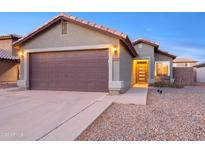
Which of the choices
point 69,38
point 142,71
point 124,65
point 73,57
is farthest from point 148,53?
point 69,38

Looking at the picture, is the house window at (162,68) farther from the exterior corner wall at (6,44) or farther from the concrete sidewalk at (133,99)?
the exterior corner wall at (6,44)

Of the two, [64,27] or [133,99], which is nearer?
[133,99]

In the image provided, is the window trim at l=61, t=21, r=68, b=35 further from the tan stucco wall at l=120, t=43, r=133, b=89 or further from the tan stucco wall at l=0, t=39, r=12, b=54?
the tan stucco wall at l=0, t=39, r=12, b=54

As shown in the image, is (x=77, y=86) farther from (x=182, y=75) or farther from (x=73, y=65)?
(x=182, y=75)

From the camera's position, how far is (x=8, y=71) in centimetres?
1570

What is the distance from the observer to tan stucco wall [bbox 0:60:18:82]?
49.2 ft

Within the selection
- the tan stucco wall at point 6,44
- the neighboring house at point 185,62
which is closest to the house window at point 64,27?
the tan stucco wall at point 6,44

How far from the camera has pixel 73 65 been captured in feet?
29.1

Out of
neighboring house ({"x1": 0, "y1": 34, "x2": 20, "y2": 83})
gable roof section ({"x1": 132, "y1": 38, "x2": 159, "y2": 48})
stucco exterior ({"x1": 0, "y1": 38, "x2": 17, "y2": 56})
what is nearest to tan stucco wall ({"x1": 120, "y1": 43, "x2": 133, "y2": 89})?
gable roof section ({"x1": 132, "y1": 38, "x2": 159, "y2": 48})

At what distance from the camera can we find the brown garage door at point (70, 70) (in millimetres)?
8336

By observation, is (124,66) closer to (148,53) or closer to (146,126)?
(148,53)

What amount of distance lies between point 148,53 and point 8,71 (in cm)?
1443
